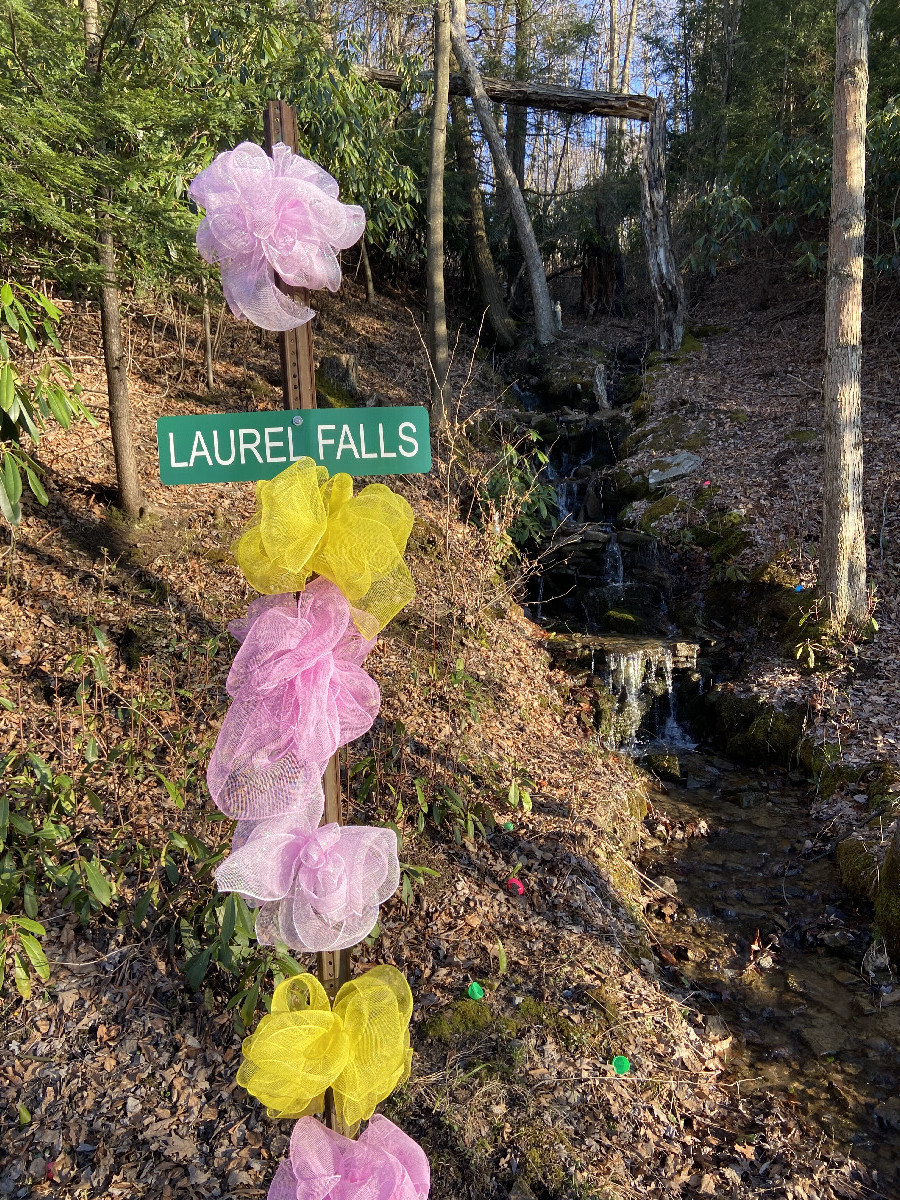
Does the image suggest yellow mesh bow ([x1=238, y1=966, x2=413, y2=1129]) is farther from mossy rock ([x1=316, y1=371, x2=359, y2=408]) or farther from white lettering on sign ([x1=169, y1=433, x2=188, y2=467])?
mossy rock ([x1=316, y1=371, x2=359, y2=408])

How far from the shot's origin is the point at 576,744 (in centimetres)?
638

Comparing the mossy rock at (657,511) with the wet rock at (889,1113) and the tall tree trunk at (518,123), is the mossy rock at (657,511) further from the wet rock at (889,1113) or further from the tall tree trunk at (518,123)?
the tall tree trunk at (518,123)

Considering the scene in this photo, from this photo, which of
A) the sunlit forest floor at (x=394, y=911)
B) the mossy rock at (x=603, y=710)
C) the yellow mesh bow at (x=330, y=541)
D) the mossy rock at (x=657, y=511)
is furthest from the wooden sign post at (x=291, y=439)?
the mossy rock at (x=657, y=511)

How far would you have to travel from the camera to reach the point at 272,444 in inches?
75.5

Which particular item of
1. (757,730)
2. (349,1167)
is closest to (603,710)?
(757,730)

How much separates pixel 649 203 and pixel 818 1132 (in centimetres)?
1441

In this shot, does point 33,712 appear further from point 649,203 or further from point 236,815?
point 649,203

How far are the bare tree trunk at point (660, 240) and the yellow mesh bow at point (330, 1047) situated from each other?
14.7 metres

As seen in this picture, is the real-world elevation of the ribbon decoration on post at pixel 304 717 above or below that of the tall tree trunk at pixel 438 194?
below

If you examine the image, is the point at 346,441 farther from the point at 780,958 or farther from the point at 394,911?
the point at 780,958

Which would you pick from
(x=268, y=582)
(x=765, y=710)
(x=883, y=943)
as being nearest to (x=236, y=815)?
(x=268, y=582)

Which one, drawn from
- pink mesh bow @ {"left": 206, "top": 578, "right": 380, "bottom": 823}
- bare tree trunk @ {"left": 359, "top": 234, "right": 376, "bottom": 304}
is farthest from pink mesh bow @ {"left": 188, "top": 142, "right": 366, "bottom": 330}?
bare tree trunk @ {"left": 359, "top": 234, "right": 376, "bottom": 304}

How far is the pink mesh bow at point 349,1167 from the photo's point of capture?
1859mm

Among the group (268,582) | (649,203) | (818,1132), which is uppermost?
(649,203)
